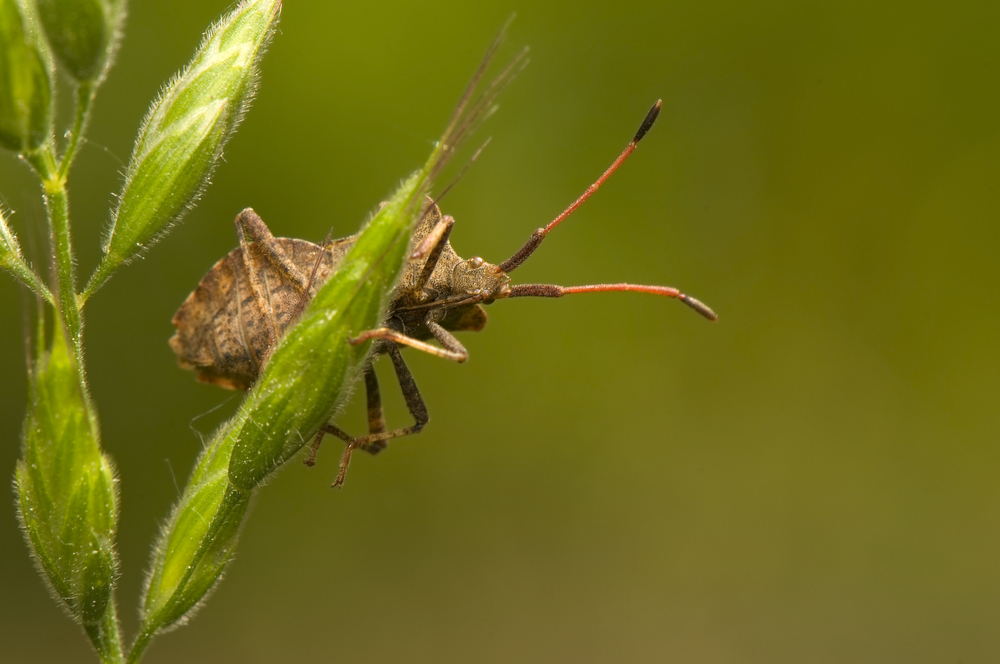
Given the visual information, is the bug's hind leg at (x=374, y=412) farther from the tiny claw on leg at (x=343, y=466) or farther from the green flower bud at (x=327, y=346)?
the green flower bud at (x=327, y=346)

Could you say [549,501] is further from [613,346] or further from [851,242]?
[851,242]

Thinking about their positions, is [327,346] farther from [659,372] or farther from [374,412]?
[659,372]

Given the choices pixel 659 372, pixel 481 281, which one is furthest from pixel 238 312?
pixel 659 372

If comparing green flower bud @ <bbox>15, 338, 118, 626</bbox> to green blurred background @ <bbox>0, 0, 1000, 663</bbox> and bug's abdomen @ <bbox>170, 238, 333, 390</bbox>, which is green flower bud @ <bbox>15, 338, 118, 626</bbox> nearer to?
bug's abdomen @ <bbox>170, 238, 333, 390</bbox>

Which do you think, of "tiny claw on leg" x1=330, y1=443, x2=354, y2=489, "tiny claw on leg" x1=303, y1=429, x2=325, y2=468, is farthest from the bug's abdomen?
"tiny claw on leg" x1=330, y1=443, x2=354, y2=489

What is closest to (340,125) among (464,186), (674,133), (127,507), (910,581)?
(464,186)

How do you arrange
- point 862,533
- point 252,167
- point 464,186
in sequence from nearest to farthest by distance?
1. point 252,167
2. point 464,186
3. point 862,533

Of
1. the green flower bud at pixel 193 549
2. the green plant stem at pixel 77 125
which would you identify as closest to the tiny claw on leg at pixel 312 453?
the green flower bud at pixel 193 549
